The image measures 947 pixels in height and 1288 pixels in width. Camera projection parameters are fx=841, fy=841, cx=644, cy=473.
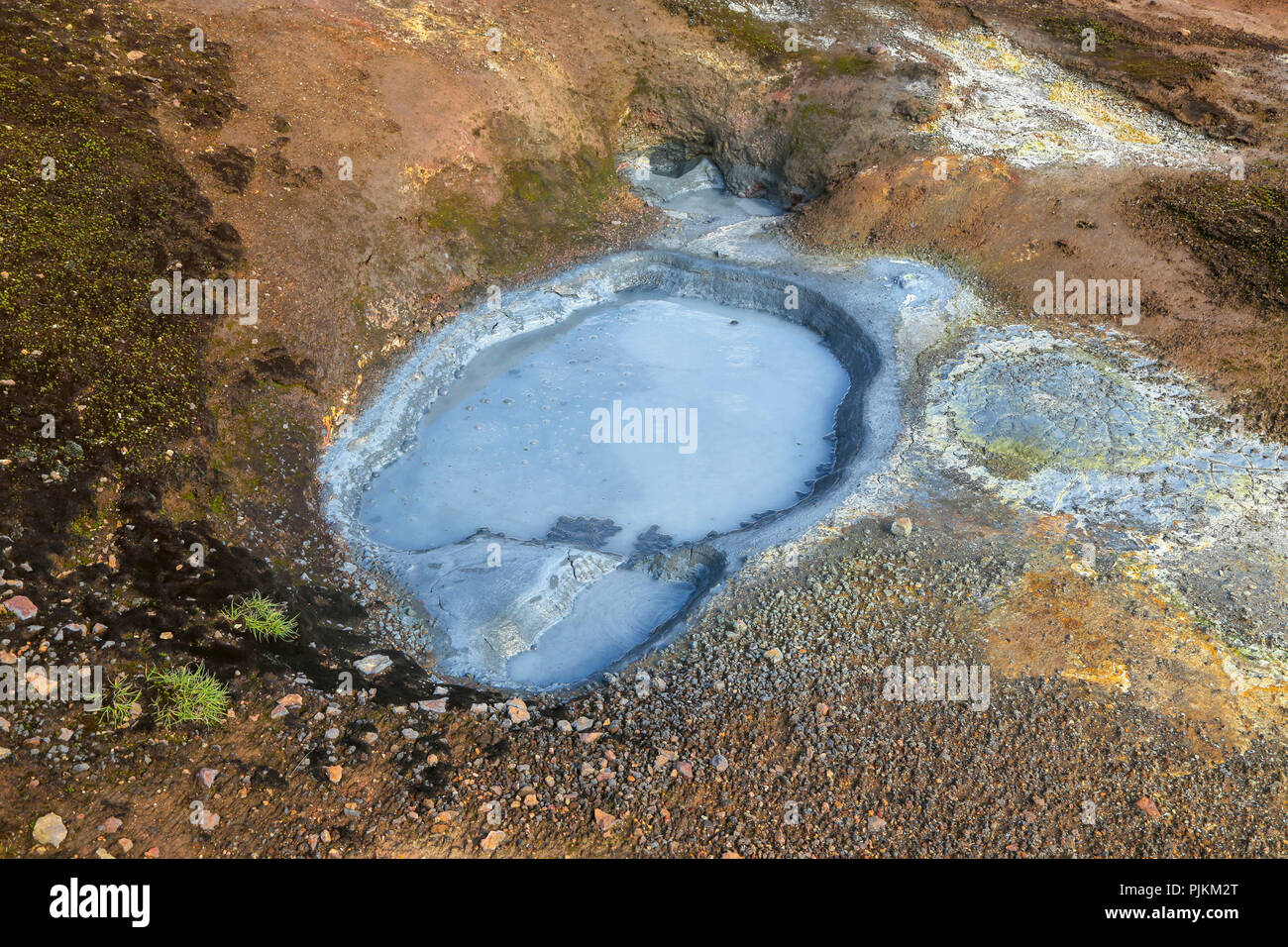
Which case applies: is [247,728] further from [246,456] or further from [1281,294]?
[1281,294]

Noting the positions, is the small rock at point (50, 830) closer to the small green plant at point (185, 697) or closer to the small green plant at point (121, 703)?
the small green plant at point (121, 703)

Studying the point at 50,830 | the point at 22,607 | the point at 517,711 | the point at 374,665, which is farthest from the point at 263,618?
the point at 517,711

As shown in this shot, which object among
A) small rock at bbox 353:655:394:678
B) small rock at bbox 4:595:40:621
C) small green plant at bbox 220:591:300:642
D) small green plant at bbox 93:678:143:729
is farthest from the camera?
small rock at bbox 353:655:394:678

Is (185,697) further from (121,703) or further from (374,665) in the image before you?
(374,665)

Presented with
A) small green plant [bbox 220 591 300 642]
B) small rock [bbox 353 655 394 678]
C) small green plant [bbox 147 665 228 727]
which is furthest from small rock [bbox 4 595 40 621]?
small rock [bbox 353 655 394 678]

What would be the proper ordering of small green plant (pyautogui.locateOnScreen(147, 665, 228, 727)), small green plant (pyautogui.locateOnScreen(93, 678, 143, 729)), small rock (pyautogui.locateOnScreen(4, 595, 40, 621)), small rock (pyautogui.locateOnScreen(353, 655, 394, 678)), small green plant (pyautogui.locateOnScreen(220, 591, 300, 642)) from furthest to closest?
small rock (pyautogui.locateOnScreen(353, 655, 394, 678)) → small green plant (pyautogui.locateOnScreen(220, 591, 300, 642)) → small rock (pyautogui.locateOnScreen(4, 595, 40, 621)) → small green plant (pyautogui.locateOnScreen(147, 665, 228, 727)) → small green plant (pyautogui.locateOnScreen(93, 678, 143, 729))

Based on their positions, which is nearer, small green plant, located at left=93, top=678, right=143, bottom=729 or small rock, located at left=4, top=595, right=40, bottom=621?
small green plant, located at left=93, top=678, right=143, bottom=729

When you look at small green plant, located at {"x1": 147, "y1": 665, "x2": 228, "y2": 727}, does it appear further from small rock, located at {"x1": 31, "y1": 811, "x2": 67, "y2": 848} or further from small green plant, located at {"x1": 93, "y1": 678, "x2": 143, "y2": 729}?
small rock, located at {"x1": 31, "y1": 811, "x2": 67, "y2": 848}
